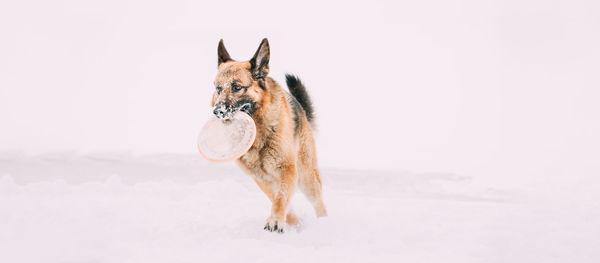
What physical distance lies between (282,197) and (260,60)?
1617mm

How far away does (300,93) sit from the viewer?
630 centimetres

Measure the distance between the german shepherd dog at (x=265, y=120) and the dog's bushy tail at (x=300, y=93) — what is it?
0.87 m

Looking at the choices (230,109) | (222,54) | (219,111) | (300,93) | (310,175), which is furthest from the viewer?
(300,93)

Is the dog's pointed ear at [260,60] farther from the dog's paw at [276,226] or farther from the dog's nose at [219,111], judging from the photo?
the dog's paw at [276,226]

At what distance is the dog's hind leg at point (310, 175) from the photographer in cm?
559

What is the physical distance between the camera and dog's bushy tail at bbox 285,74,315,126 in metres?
6.25

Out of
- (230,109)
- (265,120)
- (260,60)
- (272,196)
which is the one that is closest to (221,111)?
(230,109)

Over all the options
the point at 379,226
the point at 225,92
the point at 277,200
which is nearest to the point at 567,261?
the point at 379,226

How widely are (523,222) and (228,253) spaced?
3793 millimetres

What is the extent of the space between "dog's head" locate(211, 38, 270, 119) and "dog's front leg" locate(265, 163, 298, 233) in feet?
2.73

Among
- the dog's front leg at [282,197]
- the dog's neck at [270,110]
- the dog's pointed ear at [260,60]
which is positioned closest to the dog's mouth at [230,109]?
the dog's neck at [270,110]

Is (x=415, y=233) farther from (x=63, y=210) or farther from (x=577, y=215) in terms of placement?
(x=63, y=210)

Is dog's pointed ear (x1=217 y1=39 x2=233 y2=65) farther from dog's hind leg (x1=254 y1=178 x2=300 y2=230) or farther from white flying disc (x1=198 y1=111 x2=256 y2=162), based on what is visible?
dog's hind leg (x1=254 y1=178 x2=300 y2=230)

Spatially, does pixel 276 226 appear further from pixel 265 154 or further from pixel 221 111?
pixel 221 111
